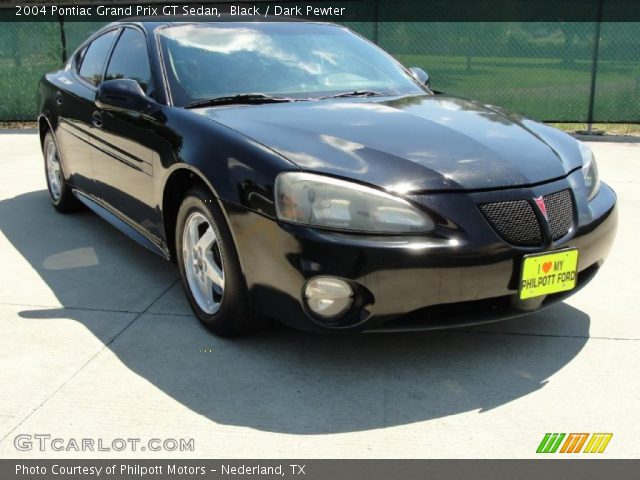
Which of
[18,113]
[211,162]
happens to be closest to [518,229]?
[211,162]

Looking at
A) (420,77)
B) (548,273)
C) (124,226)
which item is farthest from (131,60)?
(548,273)

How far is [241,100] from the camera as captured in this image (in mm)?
3807

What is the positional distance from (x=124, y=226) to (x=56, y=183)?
179 centimetres

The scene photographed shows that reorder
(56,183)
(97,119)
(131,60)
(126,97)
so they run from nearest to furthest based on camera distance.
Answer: (126,97) < (131,60) < (97,119) < (56,183)

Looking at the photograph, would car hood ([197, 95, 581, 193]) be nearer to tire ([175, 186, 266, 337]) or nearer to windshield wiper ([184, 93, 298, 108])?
windshield wiper ([184, 93, 298, 108])

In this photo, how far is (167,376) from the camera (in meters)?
3.16

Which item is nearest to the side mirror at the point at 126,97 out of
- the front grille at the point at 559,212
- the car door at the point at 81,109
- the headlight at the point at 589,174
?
the car door at the point at 81,109

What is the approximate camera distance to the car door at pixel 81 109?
4930 millimetres

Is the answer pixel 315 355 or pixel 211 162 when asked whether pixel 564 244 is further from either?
pixel 211 162

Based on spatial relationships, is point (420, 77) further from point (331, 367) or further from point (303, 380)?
point (303, 380)

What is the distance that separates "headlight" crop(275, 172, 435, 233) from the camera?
283cm

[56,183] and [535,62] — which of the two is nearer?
[56,183]

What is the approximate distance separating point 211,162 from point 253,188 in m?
0.36
